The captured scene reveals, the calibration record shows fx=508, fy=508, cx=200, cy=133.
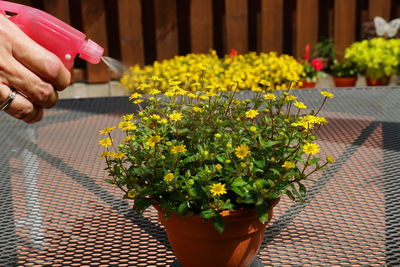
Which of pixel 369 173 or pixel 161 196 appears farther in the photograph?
pixel 369 173

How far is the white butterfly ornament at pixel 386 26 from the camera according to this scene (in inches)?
195

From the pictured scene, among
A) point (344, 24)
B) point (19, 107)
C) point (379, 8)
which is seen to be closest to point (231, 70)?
point (344, 24)

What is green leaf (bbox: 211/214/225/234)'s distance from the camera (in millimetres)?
942

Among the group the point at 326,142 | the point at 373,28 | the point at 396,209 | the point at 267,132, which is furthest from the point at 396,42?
the point at 267,132

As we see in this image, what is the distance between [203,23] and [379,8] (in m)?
1.83

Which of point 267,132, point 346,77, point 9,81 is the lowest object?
point 346,77

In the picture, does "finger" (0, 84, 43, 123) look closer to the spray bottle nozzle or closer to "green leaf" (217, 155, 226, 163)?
the spray bottle nozzle

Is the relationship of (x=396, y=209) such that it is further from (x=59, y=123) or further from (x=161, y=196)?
(x=59, y=123)

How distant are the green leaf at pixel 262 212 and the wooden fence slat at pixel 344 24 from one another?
456cm

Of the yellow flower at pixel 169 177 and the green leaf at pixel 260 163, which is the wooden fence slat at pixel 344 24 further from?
the yellow flower at pixel 169 177

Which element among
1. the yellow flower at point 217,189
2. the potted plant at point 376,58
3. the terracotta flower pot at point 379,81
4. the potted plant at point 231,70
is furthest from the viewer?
the terracotta flower pot at point 379,81

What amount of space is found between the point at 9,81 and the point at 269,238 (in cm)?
73

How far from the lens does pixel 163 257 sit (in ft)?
3.90

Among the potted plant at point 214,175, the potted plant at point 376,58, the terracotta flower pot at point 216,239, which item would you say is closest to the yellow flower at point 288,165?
the potted plant at point 214,175
